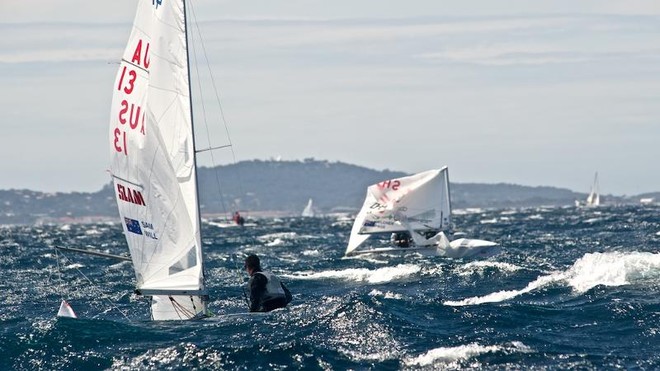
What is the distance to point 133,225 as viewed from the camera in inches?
882

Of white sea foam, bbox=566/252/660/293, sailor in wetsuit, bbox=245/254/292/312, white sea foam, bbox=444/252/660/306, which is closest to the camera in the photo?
sailor in wetsuit, bbox=245/254/292/312

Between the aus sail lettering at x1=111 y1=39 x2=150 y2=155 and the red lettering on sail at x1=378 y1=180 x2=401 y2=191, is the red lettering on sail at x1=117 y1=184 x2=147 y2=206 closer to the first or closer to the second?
the aus sail lettering at x1=111 y1=39 x2=150 y2=155

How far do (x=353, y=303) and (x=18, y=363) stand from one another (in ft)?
23.4

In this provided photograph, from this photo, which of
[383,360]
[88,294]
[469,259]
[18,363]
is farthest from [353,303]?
[469,259]

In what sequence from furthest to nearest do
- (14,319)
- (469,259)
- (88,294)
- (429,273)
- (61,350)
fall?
(469,259), (429,273), (88,294), (14,319), (61,350)

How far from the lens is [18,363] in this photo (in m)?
19.8

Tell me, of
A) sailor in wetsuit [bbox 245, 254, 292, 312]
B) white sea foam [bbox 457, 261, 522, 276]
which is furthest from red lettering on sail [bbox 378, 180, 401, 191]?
sailor in wetsuit [bbox 245, 254, 292, 312]

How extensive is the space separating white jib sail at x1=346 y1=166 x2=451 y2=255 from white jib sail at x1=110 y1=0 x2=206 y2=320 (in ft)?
88.6

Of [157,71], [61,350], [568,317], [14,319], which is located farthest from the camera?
[14,319]

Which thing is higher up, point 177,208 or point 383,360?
point 177,208

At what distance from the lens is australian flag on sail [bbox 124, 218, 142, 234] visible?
22361 millimetres

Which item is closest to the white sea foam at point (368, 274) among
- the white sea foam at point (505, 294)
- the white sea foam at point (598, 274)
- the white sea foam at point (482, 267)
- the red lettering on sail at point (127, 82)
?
the white sea foam at point (482, 267)

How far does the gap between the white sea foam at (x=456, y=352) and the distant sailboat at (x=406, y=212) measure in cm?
2899

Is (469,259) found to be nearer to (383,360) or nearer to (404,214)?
(404,214)
